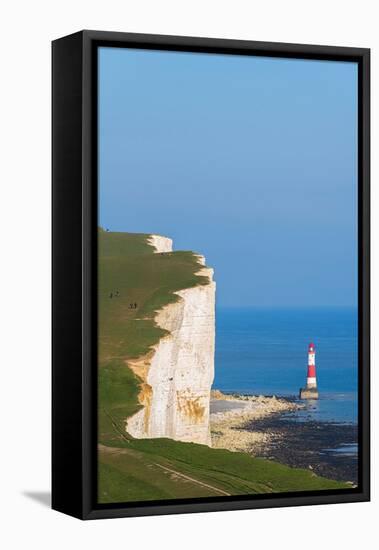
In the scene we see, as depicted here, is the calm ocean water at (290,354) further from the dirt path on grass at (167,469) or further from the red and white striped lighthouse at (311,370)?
the dirt path on grass at (167,469)

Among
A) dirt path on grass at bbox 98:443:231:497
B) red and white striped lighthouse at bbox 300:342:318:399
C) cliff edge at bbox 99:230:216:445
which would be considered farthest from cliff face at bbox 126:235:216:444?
red and white striped lighthouse at bbox 300:342:318:399

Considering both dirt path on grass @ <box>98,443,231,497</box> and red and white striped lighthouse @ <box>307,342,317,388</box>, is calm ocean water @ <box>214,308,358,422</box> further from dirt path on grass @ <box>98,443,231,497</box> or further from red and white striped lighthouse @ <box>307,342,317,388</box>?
dirt path on grass @ <box>98,443,231,497</box>

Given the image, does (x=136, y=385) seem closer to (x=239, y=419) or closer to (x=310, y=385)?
(x=239, y=419)

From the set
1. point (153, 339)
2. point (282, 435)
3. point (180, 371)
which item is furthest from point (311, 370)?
point (153, 339)

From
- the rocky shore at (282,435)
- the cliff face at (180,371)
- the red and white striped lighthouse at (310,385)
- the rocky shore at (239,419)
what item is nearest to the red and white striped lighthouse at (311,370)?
the red and white striped lighthouse at (310,385)

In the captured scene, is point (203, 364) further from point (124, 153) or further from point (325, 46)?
point (325, 46)

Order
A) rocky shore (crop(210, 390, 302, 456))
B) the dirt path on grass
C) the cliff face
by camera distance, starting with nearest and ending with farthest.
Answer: the dirt path on grass → the cliff face → rocky shore (crop(210, 390, 302, 456))
